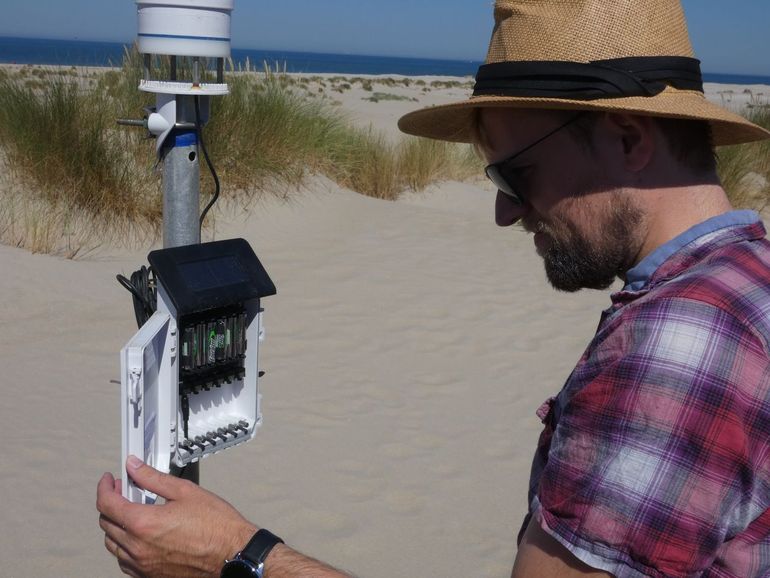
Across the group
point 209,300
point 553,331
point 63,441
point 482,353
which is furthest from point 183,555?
point 553,331

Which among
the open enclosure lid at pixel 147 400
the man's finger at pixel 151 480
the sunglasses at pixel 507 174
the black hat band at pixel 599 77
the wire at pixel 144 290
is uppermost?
the black hat band at pixel 599 77

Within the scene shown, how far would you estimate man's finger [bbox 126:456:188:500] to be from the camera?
143 cm

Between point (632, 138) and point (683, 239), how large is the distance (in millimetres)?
182

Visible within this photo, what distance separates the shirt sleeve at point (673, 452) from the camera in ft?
3.51

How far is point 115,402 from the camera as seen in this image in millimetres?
4344

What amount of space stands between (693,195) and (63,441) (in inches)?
128

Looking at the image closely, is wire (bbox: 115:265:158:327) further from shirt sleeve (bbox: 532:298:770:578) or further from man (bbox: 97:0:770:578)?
shirt sleeve (bbox: 532:298:770:578)

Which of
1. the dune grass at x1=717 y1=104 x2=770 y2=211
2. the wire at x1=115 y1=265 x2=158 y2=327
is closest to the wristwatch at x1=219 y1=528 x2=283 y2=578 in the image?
the wire at x1=115 y1=265 x2=158 y2=327

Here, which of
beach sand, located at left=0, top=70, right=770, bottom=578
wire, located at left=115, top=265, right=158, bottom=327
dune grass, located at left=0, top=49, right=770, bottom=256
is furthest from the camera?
dune grass, located at left=0, top=49, right=770, bottom=256

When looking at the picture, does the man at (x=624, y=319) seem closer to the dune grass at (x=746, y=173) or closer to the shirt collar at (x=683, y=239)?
the shirt collar at (x=683, y=239)

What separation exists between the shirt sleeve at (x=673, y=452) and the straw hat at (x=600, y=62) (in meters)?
0.38

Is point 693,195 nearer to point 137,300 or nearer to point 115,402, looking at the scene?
point 137,300

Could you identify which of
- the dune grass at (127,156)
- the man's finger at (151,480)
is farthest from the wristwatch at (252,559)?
the dune grass at (127,156)

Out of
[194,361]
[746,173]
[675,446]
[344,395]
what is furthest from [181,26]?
[746,173]
